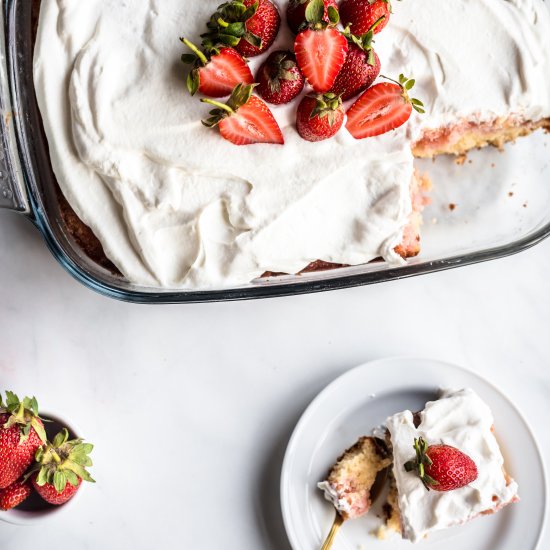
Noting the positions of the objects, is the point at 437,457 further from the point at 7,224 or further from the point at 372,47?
the point at 7,224

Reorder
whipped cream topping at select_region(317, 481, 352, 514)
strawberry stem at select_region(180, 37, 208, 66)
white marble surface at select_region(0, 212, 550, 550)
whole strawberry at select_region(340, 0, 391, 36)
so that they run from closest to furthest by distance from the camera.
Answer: strawberry stem at select_region(180, 37, 208, 66)
whole strawberry at select_region(340, 0, 391, 36)
whipped cream topping at select_region(317, 481, 352, 514)
white marble surface at select_region(0, 212, 550, 550)

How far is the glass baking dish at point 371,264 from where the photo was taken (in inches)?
74.6

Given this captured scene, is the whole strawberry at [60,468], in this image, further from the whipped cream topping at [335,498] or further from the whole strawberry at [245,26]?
the whole strawberry at [245,26]

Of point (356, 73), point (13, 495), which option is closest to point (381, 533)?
point (13, 495)

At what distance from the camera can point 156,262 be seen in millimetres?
1850

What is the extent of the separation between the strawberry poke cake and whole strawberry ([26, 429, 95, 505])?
733 mm

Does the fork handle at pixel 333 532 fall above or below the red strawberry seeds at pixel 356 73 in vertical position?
below

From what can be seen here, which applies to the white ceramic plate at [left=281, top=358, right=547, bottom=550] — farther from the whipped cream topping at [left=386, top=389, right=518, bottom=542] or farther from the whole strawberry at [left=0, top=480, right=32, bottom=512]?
the whole strawberry at [left=0, top=480, right=32, bottom=512]

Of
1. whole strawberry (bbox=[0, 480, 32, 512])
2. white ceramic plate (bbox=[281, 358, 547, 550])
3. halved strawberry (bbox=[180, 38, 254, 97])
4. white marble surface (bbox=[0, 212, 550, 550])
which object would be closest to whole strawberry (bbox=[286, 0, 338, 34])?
halved strawberry (bbox=[180, 38, 254, 97])

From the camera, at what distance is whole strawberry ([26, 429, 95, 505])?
6.55 feet

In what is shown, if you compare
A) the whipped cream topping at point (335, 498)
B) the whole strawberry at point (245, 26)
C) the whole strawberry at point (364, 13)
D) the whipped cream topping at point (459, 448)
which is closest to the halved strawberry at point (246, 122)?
the whole strawberry at point (245, 26)

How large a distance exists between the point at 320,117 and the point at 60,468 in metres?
1.23

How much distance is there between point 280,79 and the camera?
5.77ft

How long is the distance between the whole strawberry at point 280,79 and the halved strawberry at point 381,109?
0.54 ft
